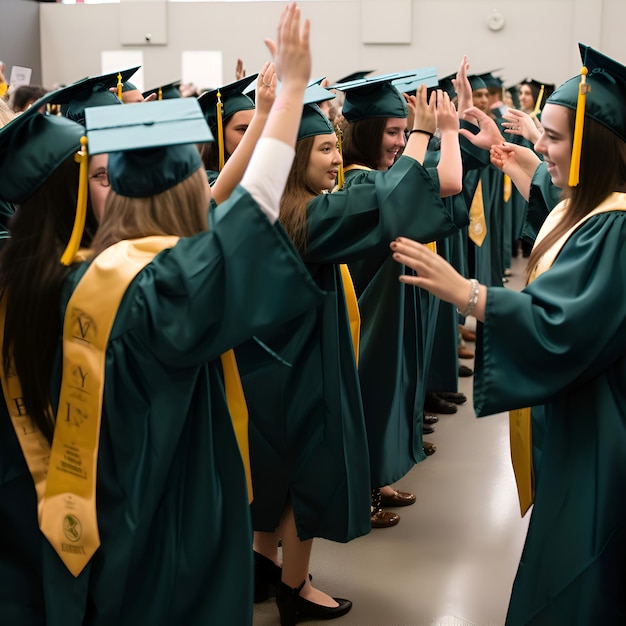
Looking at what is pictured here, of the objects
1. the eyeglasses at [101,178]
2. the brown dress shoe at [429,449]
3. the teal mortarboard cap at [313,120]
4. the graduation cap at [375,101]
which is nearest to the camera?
the eyeglasses at [101,178]

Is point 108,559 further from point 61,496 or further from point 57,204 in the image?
point 57,204

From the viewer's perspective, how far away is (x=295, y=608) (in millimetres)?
2816

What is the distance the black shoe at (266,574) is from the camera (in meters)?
3.02

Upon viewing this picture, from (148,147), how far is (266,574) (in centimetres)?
186

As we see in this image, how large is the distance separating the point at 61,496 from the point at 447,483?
8.50 ft

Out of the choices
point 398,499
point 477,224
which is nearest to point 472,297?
point 398,499

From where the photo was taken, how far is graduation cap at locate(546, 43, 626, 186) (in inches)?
82.7

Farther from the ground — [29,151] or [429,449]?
[29,151]

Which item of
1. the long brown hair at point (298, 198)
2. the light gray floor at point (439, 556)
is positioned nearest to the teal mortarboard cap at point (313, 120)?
→ the long brown hair at point (298, 198)

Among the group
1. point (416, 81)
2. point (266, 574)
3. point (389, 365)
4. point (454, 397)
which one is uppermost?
point (416, 81)

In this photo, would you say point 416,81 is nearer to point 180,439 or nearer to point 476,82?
point 180,439

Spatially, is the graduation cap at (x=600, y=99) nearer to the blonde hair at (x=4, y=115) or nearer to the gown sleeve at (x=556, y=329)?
the gown sleeve at (x=556, y=329)

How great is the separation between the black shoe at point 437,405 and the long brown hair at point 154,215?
3495mm

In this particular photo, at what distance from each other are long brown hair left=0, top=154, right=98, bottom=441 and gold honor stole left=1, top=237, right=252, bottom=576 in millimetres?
89
